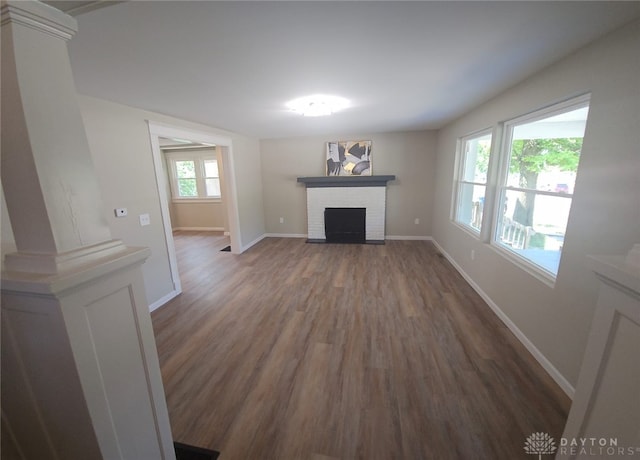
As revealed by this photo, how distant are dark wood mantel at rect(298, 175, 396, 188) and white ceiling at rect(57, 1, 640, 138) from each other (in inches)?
97.1

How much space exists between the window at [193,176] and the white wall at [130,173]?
10.7 feet

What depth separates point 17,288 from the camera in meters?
0.71

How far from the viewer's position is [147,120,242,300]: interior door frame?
2.87 meters

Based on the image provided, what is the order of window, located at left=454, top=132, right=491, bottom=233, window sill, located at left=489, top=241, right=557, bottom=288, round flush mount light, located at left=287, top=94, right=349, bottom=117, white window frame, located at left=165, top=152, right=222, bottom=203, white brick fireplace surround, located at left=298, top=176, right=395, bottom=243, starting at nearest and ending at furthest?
window sill, located at left=489, top=241, right=557, bottom=288
round flush mount light, located at left=287, top=94, right=349, bottom=117
window, located at left=454, top=132, right=491, bottom=233
white brick fireplace surround, located at left=298, top=176, right=395, bottom=243
white window frame, located at left=165, top=152, right=222, bottom=203

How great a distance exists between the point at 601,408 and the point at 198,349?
2476mm

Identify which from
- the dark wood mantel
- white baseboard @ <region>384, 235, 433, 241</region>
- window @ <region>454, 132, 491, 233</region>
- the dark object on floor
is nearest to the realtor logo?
the dark object on floor

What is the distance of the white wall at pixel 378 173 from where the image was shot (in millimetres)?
4973

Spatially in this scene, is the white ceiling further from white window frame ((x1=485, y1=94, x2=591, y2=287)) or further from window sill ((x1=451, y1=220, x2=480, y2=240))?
window sill ((x1=451, y1=220, x2=480, y2=240))

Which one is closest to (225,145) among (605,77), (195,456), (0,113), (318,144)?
(318,144)

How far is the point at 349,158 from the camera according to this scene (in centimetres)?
516

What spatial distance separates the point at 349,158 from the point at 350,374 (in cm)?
425

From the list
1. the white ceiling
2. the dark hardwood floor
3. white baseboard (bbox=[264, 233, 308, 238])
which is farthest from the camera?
white baseboard (bbox=[264, 233, 308, 238])

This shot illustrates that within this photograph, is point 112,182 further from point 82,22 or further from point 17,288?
point 17,288

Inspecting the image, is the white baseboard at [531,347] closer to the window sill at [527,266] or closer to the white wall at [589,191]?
the white wall at [589,191]
